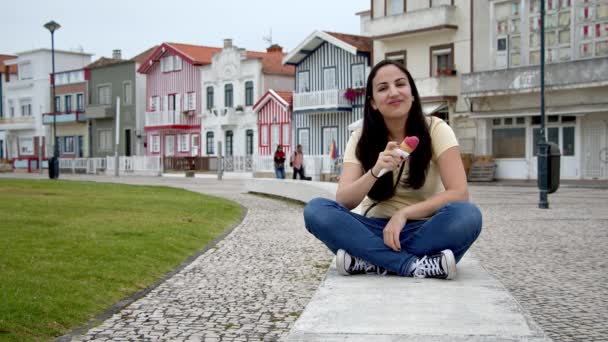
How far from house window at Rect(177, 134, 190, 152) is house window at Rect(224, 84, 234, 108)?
4925 millimetres

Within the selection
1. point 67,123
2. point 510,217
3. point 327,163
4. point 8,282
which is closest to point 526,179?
point 327,163

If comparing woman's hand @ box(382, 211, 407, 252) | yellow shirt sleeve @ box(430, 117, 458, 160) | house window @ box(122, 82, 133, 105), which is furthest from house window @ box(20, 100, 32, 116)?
woman's hand @ box(382, 211, 407, 252)

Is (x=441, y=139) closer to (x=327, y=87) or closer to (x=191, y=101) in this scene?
(x=327, y=87)

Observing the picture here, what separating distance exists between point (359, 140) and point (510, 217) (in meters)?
10.9

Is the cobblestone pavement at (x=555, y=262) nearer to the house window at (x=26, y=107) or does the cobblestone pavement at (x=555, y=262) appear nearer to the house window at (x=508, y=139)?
the house window at (x=508, y=139)

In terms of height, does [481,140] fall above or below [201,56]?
below

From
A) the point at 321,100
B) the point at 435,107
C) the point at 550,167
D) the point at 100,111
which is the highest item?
the point at 100,111

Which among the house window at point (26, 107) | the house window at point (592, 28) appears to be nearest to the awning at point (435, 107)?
the house window at point (592, 28)

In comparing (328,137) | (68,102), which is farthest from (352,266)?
(68,102)

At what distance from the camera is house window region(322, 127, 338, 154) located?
44281 mm

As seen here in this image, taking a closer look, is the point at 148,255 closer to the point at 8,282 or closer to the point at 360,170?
the point at 8,282

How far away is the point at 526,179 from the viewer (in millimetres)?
34281

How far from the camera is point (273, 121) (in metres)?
47.8

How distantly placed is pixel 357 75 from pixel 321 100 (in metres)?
2.37
